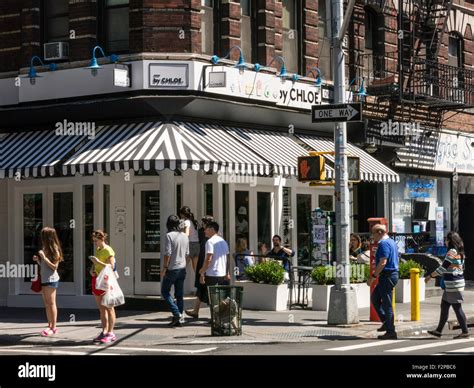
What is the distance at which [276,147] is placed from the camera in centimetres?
2239

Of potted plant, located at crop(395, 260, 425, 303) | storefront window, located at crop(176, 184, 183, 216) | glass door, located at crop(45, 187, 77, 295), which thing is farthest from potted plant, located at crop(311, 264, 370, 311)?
glass door, located at crop(45, 187, 77, 295)

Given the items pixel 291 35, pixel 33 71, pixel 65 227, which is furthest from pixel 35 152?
pixel 291 35

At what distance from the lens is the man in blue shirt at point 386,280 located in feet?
54.0

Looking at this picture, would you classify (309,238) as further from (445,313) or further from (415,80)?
(445,313)

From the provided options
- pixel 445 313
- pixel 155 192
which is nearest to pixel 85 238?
pixel 155 192

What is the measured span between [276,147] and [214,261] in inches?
200

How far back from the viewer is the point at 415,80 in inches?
1062

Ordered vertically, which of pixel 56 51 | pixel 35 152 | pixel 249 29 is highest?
pixel 249 29

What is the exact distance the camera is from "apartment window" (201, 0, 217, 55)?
21.5 meters

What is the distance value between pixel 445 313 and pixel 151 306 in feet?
22.1

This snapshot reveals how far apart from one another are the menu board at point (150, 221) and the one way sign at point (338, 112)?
523 cm

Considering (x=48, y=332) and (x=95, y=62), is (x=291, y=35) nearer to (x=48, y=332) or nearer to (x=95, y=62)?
(x=95, y=62)

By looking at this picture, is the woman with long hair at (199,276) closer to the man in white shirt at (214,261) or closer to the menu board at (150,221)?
the man in white shirt at (214,261)

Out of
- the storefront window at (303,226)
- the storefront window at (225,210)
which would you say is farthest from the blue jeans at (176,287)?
the storefront window at (303,226)
